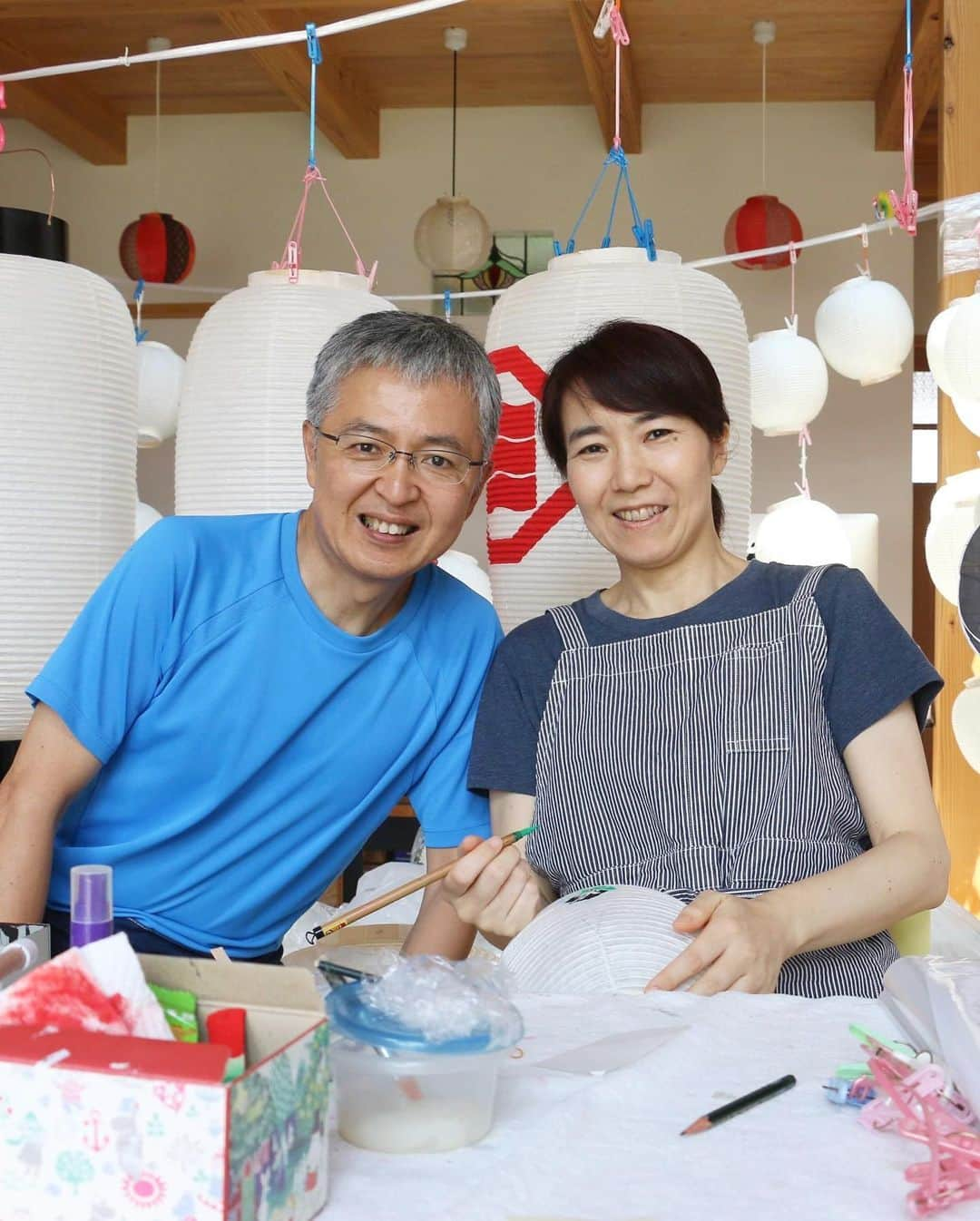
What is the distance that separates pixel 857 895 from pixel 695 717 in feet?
0.80

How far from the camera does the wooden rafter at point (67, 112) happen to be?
5.03 meters

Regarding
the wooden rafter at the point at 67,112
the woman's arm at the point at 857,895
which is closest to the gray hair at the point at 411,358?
the woman's arm at the point at 857,895

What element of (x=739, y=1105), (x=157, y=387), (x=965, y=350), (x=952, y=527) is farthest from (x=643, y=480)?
(x=157, y=387)

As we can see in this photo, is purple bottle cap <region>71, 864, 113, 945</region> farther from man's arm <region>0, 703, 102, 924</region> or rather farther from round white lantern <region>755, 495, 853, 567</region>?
round white lantern <region>755, 495, 853, 567</region>

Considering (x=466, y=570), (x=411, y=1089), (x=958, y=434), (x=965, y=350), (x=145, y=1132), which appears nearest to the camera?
(x=145, y=1132)

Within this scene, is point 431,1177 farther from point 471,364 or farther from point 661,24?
point 661,24

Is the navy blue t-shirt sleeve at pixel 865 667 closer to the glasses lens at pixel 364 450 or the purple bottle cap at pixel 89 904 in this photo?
the glasses lens at pixel 364 450

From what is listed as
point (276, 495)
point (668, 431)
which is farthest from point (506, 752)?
point (276, 495)

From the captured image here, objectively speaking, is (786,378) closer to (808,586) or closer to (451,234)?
(451,234)

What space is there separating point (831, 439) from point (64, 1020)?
17.4 feet

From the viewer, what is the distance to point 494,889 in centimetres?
110

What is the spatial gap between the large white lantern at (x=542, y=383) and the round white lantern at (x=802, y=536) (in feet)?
5.60

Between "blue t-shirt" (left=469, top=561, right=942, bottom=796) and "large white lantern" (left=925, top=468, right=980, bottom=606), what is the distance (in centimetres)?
119

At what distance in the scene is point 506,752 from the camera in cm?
145
